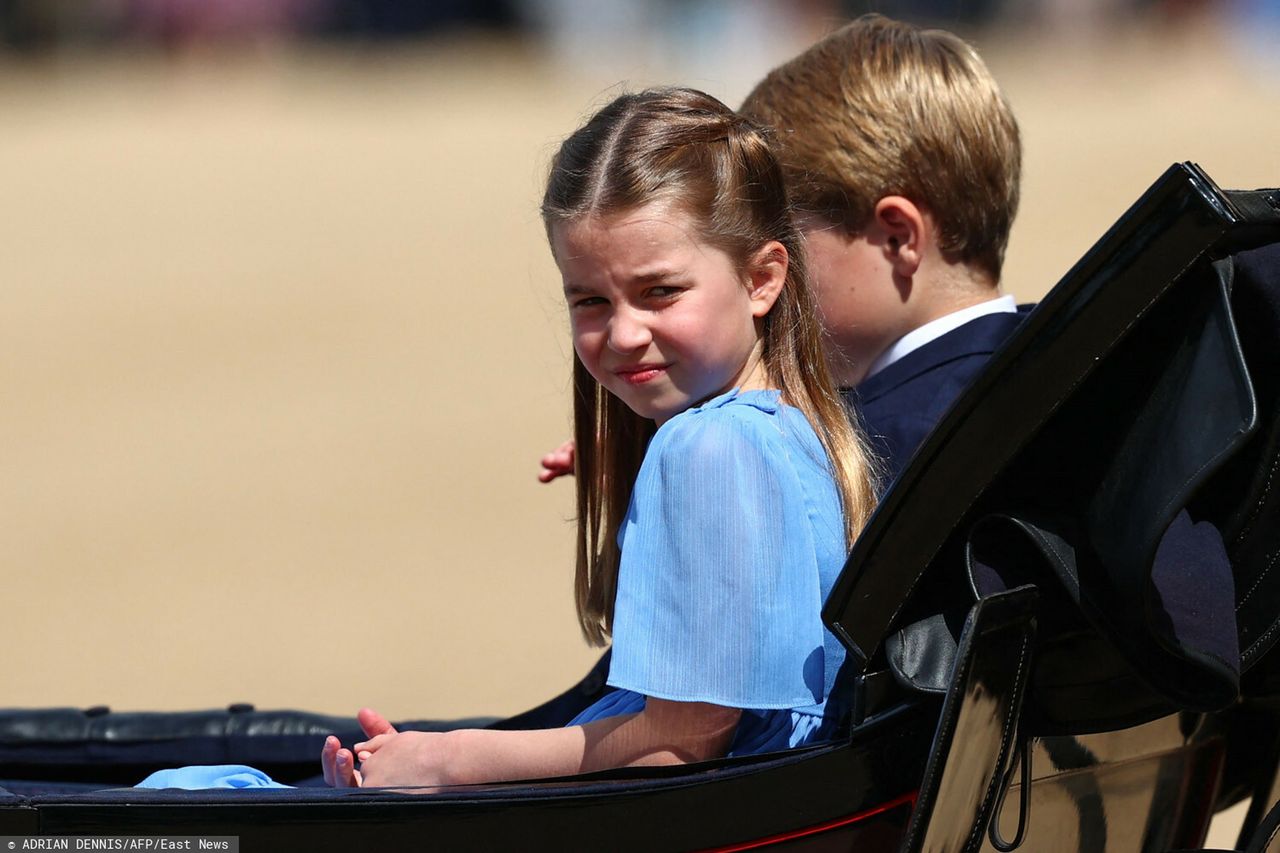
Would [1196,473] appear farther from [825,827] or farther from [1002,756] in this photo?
[825,827]

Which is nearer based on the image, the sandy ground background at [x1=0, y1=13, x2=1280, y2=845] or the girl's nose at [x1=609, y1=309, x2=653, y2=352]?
the girl's nose at [x1=609, y1=309, x2=653, y2=352]

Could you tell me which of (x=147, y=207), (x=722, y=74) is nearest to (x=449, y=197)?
(x=147, y=207)

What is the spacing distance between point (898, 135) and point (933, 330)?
27 centimetres

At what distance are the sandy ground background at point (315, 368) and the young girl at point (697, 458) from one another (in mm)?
343

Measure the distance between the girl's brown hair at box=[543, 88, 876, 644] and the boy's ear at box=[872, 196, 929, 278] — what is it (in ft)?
1.30

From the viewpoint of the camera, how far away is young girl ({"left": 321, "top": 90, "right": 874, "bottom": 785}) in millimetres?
1614

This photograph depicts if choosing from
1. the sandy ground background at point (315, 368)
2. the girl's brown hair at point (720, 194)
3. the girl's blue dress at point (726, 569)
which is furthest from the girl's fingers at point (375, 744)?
the sandy ground background at point (315, 368)

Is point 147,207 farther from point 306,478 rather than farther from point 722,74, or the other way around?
point 722,74

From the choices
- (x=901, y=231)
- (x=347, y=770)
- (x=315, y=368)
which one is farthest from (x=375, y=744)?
(x=315, y=368)

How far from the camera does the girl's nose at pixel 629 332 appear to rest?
1729 millimetres

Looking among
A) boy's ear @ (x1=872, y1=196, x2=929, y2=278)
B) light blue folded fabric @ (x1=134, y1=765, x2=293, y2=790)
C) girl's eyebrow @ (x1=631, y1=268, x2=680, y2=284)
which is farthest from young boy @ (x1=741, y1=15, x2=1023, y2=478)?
light blue folded fabric @ (x1=134, y1=765, x2=293, y2=790)

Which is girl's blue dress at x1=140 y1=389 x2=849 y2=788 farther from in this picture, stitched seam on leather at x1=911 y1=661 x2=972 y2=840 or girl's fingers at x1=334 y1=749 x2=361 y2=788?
girl's fingers at x1=334 y1=749 x2=361 y2=788

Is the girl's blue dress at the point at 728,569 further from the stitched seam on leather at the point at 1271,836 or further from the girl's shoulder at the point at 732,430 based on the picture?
the stitched seam on leather at the point at 1271,836

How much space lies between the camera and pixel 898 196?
2.26 meters
